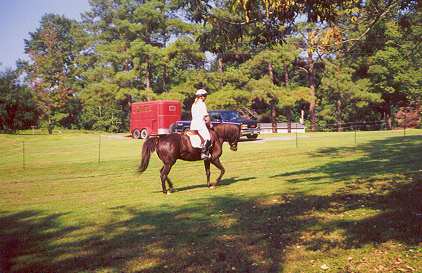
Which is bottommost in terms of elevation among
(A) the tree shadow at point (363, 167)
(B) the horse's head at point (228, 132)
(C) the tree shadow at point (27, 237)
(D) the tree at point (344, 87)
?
(C) the tree shadow at point (27, 237)

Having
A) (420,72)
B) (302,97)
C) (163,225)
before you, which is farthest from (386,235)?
(420,72)

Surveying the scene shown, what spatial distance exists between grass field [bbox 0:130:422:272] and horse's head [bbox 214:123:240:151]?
1.53m

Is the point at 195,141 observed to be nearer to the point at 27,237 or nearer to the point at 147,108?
the point at 27,237

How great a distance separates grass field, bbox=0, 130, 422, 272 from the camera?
644cm

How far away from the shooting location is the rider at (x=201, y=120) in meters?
13.1

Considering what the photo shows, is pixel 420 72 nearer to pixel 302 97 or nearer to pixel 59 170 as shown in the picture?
pixel 302 97

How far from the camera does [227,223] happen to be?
856 centimetres

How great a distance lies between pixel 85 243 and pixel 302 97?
4745 cm

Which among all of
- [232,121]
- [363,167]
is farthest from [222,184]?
[232,121]

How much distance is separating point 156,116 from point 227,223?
3188cm

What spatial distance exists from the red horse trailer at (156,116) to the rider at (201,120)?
24906mm

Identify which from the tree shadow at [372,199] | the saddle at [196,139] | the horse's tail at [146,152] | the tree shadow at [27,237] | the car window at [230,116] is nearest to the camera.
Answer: the tree shadow at [27,237]

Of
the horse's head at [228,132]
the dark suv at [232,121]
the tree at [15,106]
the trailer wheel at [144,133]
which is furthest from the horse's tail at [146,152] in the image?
the tree at [15,106]

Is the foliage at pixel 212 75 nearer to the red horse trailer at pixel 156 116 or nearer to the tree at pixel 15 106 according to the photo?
the tree at pixel 15 106
